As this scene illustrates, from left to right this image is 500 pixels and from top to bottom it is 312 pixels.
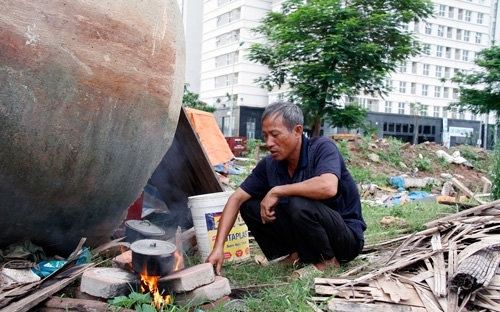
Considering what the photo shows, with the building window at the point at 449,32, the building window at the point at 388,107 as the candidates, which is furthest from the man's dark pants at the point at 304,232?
the building window at the point at 449,32

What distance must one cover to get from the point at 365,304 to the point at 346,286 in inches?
8.1

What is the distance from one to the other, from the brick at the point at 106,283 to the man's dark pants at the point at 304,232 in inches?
42.0

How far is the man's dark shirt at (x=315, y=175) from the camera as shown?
3.21 metres

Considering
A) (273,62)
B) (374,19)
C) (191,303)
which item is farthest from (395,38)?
(191,303)

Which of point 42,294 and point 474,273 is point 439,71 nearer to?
point 474,273

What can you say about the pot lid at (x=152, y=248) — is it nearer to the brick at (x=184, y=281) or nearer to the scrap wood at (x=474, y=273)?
the brick at (x=184, y=281)

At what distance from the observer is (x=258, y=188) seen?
11.3 ft

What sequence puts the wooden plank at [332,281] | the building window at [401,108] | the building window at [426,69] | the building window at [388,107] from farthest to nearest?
1. the building window at [426,69]
2. the building window at [401,108]
3. the building window at [388,107]
4. the wooden plank at [332,281]

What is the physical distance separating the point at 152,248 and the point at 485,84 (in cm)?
1980

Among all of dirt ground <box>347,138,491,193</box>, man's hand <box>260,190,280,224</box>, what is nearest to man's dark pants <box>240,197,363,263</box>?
man's hand <box>260,190,280,224</box>

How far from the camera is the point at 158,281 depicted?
2572 millimetres

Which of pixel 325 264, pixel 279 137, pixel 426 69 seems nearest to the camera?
pixel 279 137

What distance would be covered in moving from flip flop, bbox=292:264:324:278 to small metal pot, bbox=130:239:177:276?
91cm

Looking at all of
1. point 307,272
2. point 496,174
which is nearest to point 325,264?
point 307,272
